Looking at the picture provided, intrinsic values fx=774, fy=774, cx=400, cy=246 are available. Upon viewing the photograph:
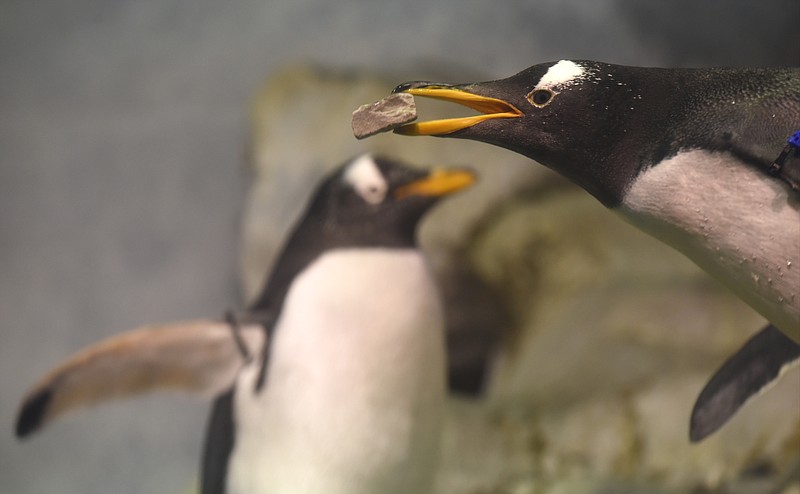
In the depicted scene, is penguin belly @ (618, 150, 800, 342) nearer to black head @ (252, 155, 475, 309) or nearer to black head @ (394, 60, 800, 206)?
black head @ (394, 60, 800, 206)

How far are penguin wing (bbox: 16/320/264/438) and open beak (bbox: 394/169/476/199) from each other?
384mm

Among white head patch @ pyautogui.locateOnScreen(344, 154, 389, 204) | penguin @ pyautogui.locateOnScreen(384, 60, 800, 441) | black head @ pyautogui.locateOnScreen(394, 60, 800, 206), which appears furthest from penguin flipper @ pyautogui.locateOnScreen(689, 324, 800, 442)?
white head patch @ pyautogui.locateOnScreen(344, 154, 389, 204)

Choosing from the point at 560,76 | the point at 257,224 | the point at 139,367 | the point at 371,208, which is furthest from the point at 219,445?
the point at 560,76

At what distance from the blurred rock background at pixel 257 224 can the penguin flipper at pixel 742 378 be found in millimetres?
530

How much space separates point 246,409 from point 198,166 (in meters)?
1.11

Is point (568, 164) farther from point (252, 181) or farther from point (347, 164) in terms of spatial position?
point (252, 181)

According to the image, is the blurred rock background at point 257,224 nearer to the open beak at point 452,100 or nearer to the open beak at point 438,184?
the open beak at point 438,184

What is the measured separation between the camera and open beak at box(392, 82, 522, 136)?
0.71 metres

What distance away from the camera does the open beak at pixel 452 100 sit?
71 centimetres

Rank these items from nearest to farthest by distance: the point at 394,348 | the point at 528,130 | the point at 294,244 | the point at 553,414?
the point at 528,130, the point at 394,348, the point at 294,244, the point at 553,414

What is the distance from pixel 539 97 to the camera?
0.73 metres

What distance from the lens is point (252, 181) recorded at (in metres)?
2.31

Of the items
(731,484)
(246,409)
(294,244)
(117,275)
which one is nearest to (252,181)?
(117,275)

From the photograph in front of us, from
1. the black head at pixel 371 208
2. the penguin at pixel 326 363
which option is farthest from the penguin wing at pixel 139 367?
the black head at pixel 371 208
